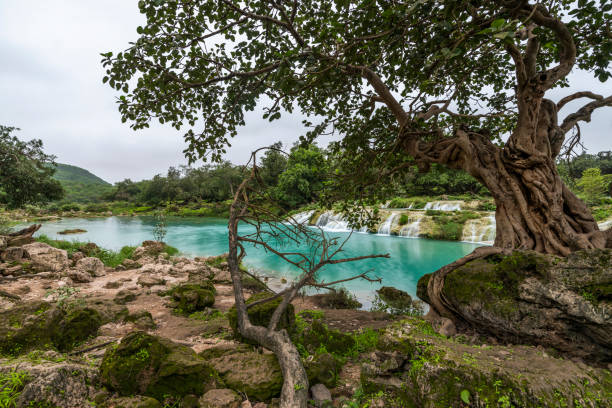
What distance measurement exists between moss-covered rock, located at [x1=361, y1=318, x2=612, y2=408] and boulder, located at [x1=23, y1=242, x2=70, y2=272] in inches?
418

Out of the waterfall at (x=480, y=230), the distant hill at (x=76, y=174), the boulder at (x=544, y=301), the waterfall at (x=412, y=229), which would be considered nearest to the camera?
the boulder at (x=544, y=301)

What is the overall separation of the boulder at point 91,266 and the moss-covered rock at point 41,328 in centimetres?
612

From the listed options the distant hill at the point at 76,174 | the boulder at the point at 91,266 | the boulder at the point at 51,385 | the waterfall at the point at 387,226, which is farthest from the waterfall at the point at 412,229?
the distant hill at the point at 76,174

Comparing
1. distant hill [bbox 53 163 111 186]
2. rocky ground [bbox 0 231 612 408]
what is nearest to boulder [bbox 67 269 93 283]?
rocky ground [bbox 0 231 612 408]

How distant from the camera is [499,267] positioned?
3637 mm

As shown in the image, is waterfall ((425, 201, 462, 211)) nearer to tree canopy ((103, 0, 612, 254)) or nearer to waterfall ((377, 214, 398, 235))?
waterfall ((377, 214, 398, 235))

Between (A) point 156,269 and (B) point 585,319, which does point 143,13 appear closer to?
(B) point 585,319

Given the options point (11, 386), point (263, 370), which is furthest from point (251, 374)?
point (11, 386)

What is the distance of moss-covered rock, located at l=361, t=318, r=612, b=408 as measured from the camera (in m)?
1.67

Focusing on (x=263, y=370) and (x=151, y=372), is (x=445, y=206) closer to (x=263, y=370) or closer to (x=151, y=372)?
(x=263, y=370)

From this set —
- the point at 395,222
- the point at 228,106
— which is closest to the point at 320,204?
the point at 228,106

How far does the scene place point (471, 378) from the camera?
1764 mm

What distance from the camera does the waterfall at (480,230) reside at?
1788 centimetres

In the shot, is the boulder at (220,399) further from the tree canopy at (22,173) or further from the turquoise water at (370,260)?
the tree canopy at (22,173)
